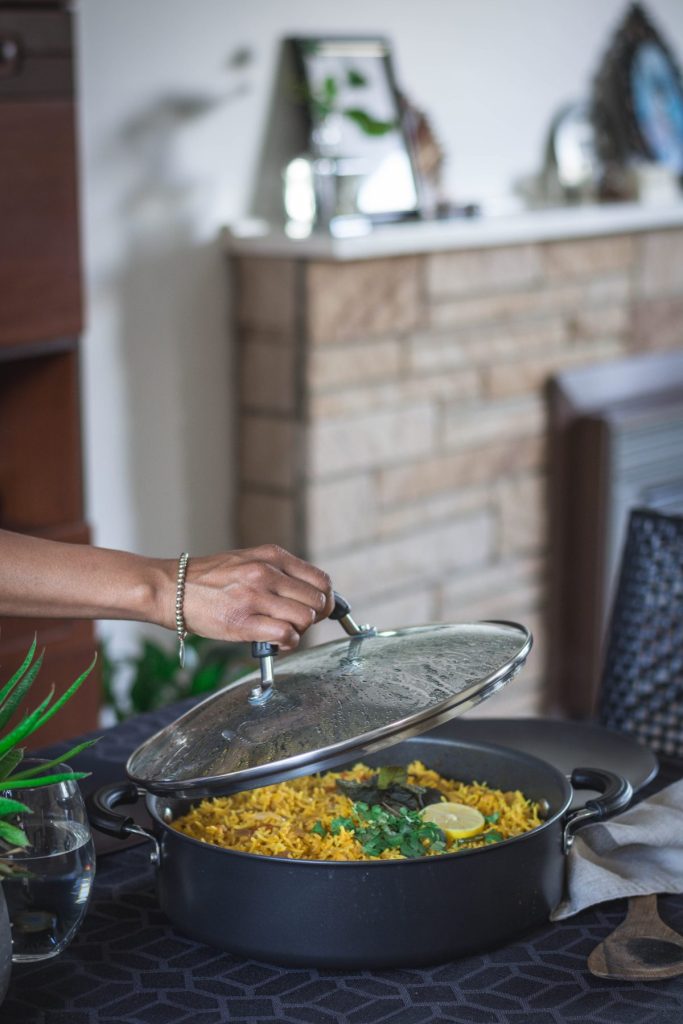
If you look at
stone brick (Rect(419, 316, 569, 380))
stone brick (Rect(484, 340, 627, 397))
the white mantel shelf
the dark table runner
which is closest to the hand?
the dark table runner

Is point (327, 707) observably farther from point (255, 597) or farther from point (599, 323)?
point (599, 323)

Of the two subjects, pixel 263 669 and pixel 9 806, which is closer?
pixel 9 806

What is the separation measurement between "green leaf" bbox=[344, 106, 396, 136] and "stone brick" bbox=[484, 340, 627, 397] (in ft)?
2.14

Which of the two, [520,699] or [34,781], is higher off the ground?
[34,781]

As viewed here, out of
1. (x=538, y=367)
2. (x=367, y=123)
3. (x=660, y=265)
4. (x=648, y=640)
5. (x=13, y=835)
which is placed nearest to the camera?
(x=13, y=835)

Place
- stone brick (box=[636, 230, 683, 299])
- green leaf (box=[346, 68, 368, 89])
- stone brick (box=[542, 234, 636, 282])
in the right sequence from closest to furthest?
green leaf (box=[346, 68, 368, 89]) → stone brick (box=[542, 234, 636, 282]) → stone brick (box=[636, 230, 683, 299])

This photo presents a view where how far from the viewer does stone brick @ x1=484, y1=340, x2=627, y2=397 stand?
350 cm

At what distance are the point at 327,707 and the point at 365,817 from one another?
0.14 m

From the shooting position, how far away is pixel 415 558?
338 centimetres

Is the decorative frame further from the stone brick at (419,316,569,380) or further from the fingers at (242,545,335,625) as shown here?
the fingers at (242,545,335,625)

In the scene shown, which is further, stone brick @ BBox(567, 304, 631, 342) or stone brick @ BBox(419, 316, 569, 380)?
stone brick @ BBox(567, 304, 631, 342)

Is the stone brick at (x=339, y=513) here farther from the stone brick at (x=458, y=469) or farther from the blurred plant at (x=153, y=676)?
the blurred plant at (x=153, y=676)

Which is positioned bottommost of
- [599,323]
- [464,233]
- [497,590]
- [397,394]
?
[497,590]

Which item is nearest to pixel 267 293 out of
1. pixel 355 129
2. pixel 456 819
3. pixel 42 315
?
pixel 355 129
